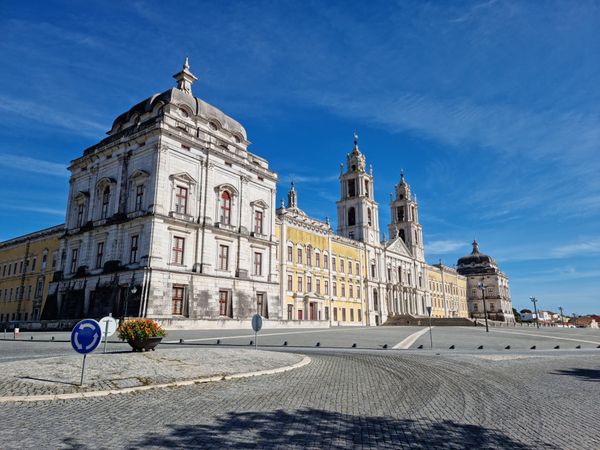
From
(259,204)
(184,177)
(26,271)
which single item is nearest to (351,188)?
(259,204)

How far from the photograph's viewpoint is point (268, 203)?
41.3 m

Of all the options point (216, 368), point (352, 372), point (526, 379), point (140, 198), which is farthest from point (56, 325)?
point (526, 379)

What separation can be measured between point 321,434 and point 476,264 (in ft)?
404

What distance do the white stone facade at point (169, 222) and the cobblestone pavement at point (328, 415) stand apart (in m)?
22.6

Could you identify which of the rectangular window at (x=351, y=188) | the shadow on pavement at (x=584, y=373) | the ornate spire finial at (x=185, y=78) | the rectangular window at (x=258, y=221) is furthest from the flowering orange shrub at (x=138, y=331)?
the rectangular window at (x=351, y=188)

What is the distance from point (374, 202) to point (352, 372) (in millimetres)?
62149

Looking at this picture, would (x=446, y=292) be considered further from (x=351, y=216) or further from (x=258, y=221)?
(x=258, y=221)

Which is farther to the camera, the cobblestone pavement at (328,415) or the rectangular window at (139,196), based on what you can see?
the rectangular window at (139,196)

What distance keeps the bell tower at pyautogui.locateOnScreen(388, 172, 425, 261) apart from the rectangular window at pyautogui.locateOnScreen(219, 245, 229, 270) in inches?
2111

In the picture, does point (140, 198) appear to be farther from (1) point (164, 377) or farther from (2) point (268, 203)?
(1) point (164, 377)

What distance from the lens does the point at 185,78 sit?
42.6m

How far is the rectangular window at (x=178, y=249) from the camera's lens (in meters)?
32.3

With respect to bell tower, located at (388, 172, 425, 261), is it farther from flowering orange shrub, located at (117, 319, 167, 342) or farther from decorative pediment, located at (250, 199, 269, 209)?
flowering orange shrub, located at (117, 319, 167, 342)

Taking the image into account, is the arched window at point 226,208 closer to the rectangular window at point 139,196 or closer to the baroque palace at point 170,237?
the baroque palace at point 170,237
